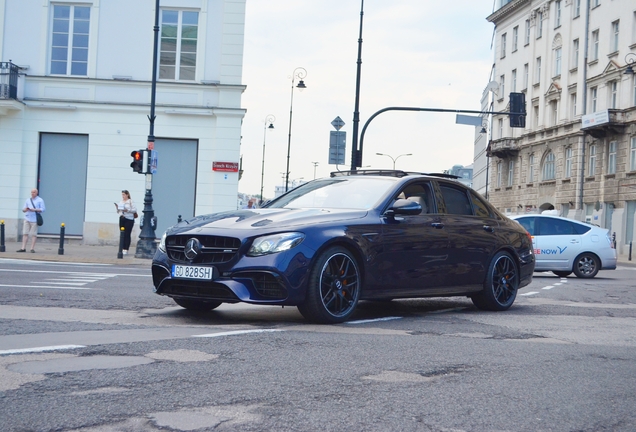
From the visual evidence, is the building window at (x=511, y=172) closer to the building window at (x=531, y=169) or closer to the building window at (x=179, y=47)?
the building window at (x=531, y=169)

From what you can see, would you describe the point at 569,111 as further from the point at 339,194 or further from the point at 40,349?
the point at 40,349

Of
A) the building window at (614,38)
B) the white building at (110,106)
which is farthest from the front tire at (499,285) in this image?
the building window at (614,38)

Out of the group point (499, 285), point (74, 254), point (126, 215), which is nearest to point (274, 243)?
point (499, 285)

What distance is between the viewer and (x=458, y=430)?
407 centimetres

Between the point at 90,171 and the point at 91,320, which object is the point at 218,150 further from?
the point at 91,320

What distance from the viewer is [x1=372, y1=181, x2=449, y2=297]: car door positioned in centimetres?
862

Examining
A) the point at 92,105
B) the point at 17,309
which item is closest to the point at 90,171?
the point at 92,105

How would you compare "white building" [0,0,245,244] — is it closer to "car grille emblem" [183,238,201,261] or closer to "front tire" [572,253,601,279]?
"front tire" [572,253,601,279]

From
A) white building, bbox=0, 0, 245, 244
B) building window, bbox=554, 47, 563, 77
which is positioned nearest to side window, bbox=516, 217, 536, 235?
white building, bbox=0, 0, 245, 244

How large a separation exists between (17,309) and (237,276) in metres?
2.45

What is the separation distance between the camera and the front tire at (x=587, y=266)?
21125mm

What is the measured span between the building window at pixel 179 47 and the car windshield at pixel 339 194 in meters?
18.8

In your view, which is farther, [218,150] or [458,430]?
[218,150]

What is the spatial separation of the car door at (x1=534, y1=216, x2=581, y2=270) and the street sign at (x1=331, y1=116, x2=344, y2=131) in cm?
1094
